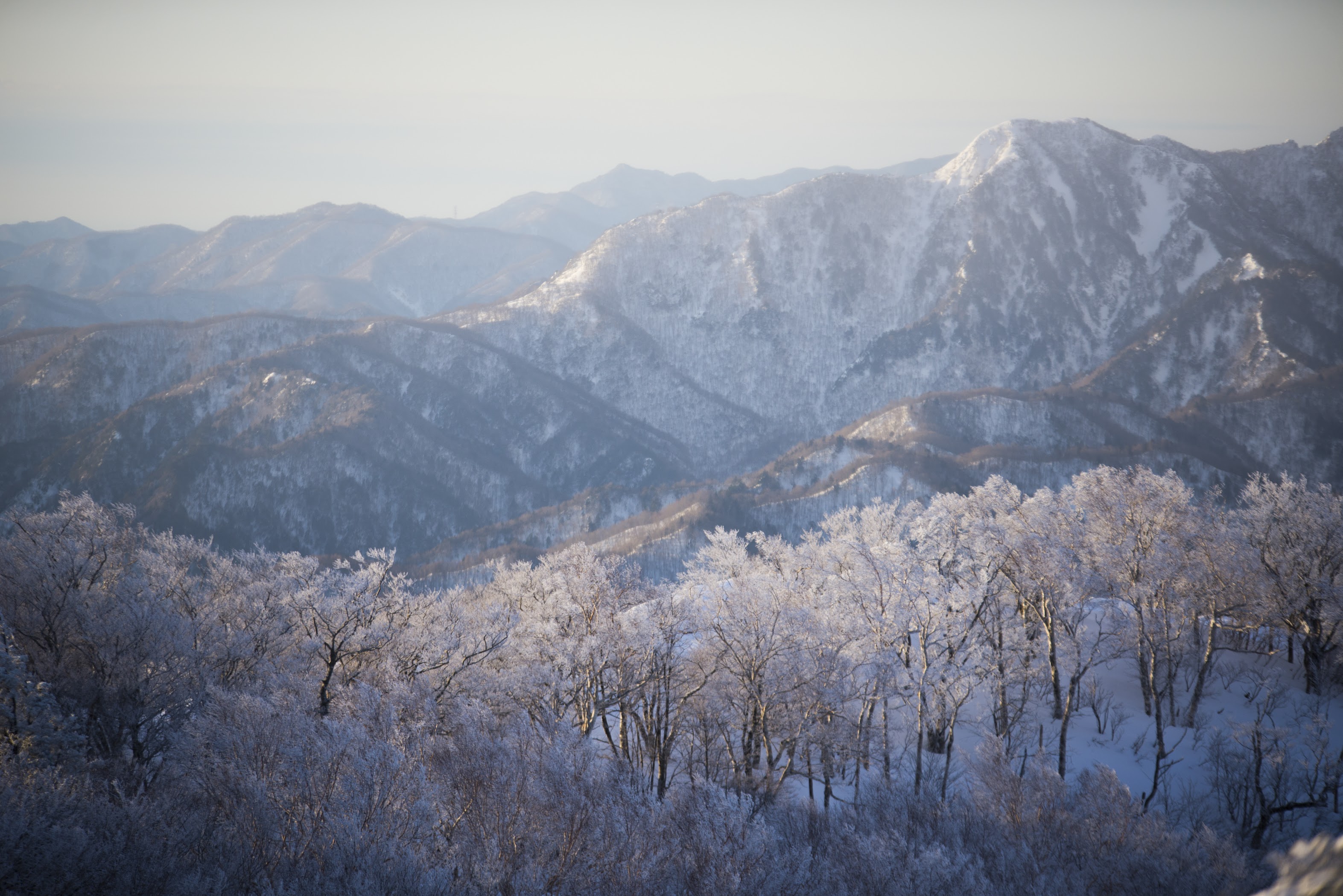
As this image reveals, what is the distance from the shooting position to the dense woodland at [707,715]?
3359 centimetres

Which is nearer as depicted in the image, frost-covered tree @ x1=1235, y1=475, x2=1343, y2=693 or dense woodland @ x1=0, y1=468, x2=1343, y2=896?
dense woodland @ x1=0, y1=468, x2=1343, y2=896

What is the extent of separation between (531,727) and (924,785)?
2195 cm

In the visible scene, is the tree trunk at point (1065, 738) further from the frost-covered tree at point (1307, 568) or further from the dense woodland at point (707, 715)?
the frost-covered tree at point (1307, 568)

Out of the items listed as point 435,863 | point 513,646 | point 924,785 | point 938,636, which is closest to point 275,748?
point 435,863

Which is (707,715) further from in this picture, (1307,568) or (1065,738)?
(1307,568)

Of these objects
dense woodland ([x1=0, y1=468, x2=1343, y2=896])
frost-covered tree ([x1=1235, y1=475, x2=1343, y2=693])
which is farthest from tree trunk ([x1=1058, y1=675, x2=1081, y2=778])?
frost-covered tree ([x1=1235, y1=475, x2=1343, y2=693])

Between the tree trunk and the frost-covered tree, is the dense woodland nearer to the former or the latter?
the frost-covered tree

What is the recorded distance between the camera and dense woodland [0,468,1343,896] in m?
33.6

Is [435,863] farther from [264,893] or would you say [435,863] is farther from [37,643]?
[37,643]

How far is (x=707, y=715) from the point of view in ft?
173

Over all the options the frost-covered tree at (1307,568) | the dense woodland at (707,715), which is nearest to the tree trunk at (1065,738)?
the dense woodland at (707,715)

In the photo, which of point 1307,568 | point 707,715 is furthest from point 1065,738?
point 707,715

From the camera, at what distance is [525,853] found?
110ft

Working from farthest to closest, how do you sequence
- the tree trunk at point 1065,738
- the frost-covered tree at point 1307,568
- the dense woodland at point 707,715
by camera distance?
the frost-covered tree at point 1307,568 → the tree trunk at point 1065,738 → the dense woodland at point 707,715
